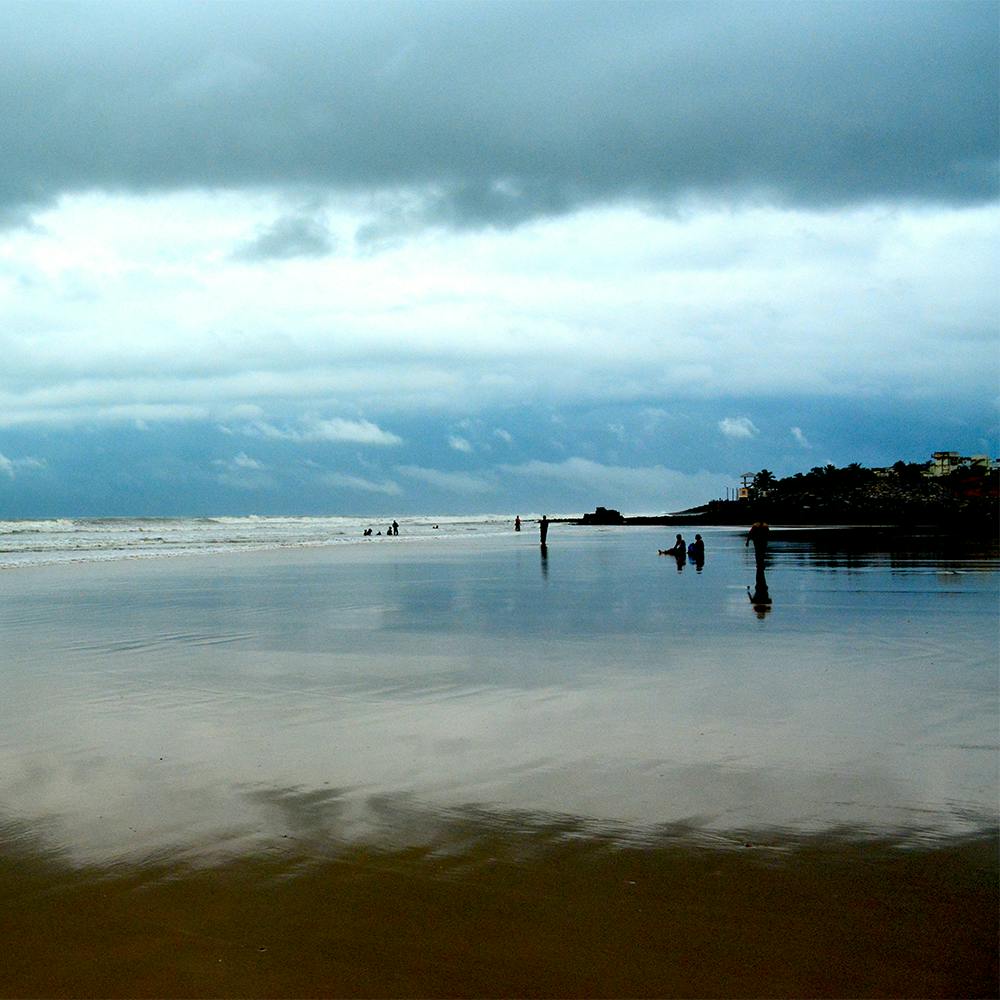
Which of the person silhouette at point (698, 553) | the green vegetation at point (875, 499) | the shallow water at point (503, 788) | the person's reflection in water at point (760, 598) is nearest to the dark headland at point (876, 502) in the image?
the green vegetation at point (875, 499)

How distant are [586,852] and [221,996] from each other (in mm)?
2695

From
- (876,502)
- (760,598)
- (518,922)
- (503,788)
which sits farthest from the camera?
(876,502)

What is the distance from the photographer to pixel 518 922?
5770 millimetres

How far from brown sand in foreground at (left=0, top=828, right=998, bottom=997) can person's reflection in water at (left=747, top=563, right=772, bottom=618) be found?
1488 cm

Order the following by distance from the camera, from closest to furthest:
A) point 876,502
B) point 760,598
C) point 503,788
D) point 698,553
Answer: point 503,788
point 760,598
point 698,553
point 876,502

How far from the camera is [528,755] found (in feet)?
31.2

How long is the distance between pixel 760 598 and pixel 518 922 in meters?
19.7

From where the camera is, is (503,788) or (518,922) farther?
(503,788)

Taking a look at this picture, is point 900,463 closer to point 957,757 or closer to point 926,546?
point 926,546

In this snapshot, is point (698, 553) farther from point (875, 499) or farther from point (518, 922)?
point (875, 499)

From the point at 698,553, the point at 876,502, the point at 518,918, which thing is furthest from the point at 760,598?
the point at 876,502

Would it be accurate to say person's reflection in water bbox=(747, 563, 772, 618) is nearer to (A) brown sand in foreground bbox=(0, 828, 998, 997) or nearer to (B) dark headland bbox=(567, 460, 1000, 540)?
(A) brown sand in foreground bbox=(0, 828, 998, 997)

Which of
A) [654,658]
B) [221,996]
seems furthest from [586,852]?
[654,658]

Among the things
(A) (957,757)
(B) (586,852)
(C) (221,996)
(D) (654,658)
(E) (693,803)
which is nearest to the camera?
(C) (221,996)
